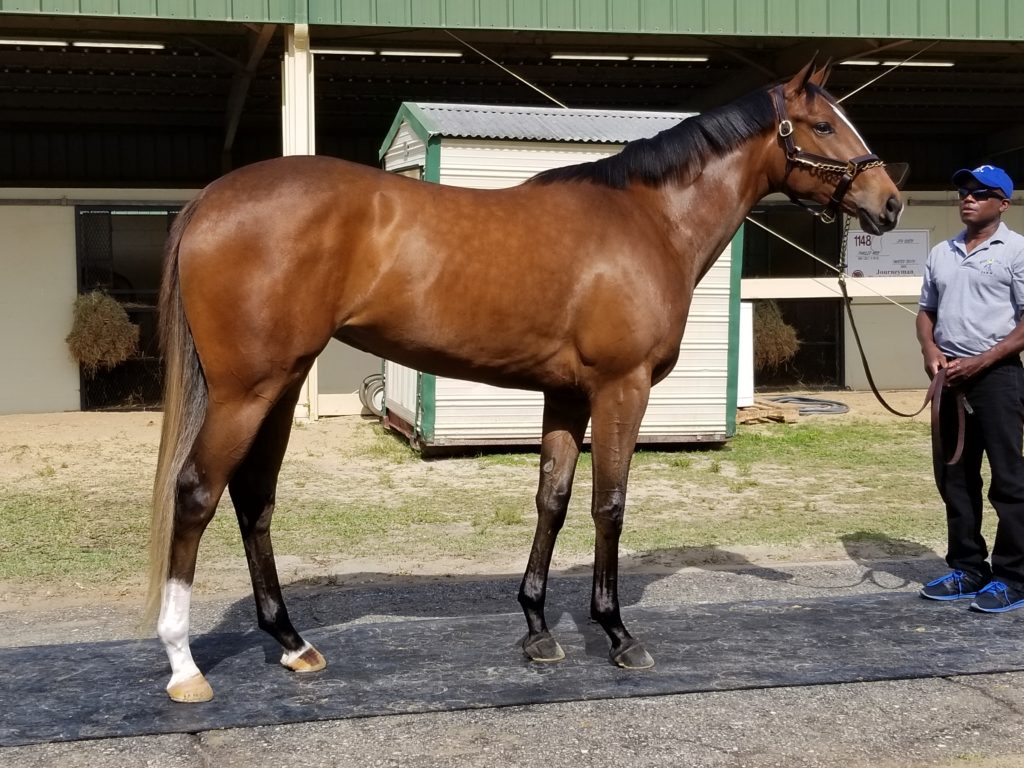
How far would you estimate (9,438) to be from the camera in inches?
408

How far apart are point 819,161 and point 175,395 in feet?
8.75

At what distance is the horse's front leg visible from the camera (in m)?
4.03

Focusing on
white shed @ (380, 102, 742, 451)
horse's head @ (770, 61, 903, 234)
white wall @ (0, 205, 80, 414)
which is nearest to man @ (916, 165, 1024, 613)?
horse's head @ (770, 61, 903, 234)

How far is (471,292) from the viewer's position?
3844 millimetres

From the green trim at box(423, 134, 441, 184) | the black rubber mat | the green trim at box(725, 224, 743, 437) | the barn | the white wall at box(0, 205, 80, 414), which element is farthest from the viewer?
the white wall at box(0, 205, 80, 414)

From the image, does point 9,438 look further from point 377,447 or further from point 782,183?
point 782,183

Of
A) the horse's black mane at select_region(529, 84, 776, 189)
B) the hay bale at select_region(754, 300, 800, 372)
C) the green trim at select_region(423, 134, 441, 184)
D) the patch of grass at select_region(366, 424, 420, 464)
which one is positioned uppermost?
the green trim at select_region(423, 134, 441, 184)

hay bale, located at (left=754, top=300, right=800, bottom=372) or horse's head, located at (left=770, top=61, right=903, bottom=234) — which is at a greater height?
horse's head, located at (left=770, top=61, right=903, bottom=234)

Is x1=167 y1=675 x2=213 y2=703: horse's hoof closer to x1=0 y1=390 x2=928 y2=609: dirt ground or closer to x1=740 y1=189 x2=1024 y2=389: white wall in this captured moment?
x1=0 y1=390 x2=928 y2=609: dirt ground

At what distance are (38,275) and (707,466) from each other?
784 centimetres

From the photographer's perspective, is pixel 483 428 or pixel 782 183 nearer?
pixel 782 183

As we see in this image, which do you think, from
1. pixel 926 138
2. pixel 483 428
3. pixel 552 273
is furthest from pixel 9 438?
pixel 926 138

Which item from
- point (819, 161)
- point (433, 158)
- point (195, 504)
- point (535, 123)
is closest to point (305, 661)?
point (195, 504)

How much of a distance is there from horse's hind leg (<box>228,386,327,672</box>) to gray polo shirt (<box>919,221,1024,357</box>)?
2982 millimetres
